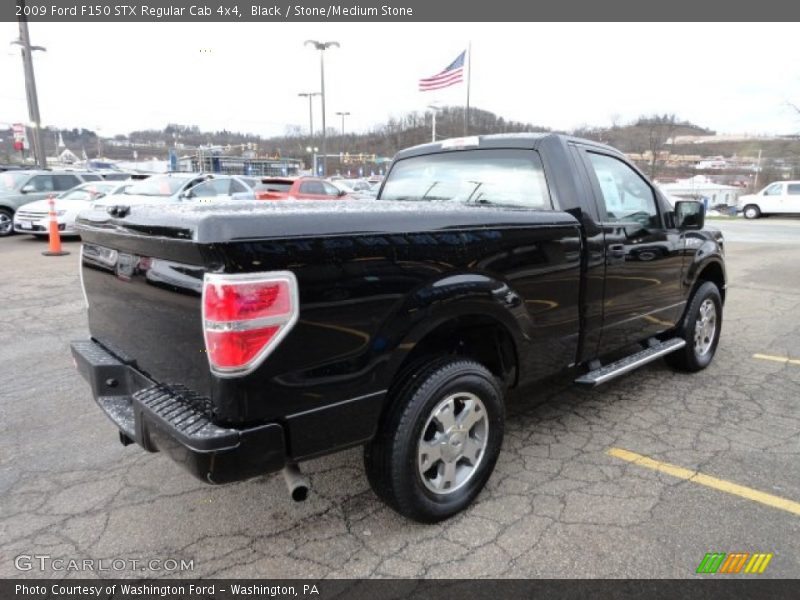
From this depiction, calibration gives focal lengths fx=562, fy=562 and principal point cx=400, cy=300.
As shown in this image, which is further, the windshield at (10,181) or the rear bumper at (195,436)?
the windshield at (10,181)

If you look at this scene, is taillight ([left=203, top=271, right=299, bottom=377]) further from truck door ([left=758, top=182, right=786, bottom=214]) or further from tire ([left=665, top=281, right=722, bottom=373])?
truck door ([left=758, top=182, right=786, bottom=214])

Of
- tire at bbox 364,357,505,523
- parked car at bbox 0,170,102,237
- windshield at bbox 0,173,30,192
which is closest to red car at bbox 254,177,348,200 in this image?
parked car at bbox 0,170,102,237

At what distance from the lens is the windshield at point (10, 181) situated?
1452 centimetres

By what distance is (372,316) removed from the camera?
89.7 inches

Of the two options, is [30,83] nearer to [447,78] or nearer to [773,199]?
[447,78]

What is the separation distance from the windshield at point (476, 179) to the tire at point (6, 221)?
45.5 ft

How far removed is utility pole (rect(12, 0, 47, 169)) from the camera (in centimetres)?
1825

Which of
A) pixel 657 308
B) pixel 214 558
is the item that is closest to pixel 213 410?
pixel 214 558

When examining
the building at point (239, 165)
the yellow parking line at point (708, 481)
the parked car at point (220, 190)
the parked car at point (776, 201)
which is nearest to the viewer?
the yellow parking line at point (708, 481)

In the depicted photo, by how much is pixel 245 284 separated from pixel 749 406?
156 inches

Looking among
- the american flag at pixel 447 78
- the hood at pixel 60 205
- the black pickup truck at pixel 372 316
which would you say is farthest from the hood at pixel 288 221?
the american flag at pixel 447 78

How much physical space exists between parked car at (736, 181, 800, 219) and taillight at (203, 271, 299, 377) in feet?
110

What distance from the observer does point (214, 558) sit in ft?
8.13

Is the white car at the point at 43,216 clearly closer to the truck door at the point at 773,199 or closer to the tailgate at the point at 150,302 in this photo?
the tailgate at the point at 150,302
